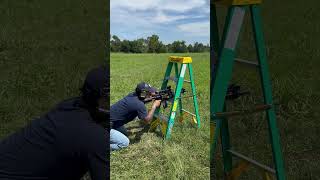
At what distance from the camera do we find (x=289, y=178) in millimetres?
3209

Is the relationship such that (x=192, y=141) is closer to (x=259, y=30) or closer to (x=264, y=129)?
(x=259, y=30)

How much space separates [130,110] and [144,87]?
593mm

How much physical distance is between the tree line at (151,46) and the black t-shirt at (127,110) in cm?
122

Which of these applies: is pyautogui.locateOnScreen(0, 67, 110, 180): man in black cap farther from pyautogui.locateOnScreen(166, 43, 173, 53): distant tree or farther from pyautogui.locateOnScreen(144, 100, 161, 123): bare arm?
pyautogui.locateOnScreen(144, 100, 161, 123): bare arm

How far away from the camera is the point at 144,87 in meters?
2.86

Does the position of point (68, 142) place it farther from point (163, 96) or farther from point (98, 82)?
point (163, 96)

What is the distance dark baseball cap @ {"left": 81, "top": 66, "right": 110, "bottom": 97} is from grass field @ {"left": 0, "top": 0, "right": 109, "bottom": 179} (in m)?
1.66

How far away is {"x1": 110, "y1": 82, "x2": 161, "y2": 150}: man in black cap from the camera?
2.93 metres

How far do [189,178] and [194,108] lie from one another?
1.69 feet

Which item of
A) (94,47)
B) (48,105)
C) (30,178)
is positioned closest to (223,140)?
(94,47)

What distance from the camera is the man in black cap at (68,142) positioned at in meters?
1.70

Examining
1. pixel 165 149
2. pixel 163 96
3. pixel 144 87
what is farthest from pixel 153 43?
pixel 163 96

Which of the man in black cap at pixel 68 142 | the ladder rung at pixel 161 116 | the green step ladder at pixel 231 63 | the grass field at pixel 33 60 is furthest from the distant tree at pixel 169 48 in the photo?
the ladder rung at pixel 161 116

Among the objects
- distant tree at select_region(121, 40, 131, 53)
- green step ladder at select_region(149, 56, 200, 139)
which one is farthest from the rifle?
distant tree at select_region(121, 40, 131, 53)
